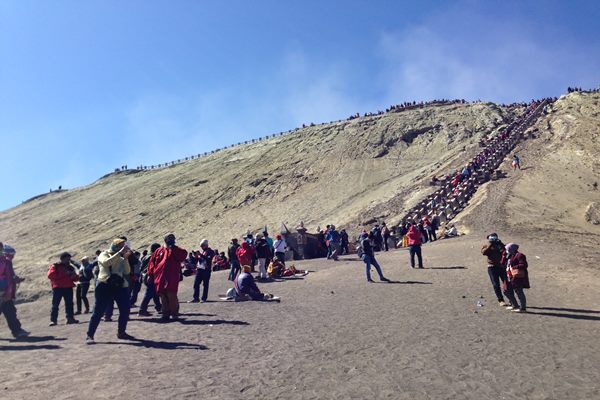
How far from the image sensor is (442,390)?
5.98m

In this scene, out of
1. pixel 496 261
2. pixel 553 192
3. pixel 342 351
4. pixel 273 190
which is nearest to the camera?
pixel 342 351

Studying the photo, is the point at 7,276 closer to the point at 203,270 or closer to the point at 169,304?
the point at 169,304

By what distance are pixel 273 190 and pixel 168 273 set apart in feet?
126

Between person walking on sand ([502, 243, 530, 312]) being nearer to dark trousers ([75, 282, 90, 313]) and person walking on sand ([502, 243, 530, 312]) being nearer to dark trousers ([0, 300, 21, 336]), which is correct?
dark trousers ([0, 300, 21, 336])

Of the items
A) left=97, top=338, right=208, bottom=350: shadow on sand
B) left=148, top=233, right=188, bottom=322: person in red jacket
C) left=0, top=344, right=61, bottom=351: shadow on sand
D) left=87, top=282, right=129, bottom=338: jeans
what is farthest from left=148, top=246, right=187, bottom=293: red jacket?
left=0, top=344, right=61, bottom=351: shadow on sand

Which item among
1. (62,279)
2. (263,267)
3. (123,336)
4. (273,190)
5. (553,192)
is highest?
(273,190)

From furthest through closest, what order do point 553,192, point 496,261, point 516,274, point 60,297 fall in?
point 553,192 < point 60,297 < point 496,261 < point 516,274

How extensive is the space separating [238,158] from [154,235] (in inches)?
900

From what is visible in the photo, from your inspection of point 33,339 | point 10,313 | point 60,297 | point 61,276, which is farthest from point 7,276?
point 60,297

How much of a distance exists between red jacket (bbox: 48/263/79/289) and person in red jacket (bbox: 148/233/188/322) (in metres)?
2.29

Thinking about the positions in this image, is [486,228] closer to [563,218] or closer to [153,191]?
[563,218]

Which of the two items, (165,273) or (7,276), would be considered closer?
(7,276)

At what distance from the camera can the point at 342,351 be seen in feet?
25.2

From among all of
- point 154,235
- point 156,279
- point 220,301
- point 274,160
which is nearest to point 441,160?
point 274,160
